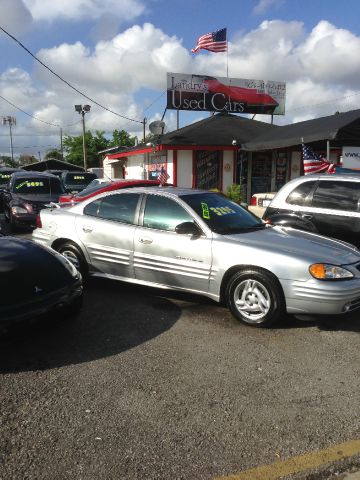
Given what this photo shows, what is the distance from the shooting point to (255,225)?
5.53 meters

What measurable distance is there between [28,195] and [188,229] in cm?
837

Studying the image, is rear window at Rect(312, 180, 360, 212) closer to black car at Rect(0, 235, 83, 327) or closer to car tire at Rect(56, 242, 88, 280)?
car tire at Rect(56, 242, 88, 280)

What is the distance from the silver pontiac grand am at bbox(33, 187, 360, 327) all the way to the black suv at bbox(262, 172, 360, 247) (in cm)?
127

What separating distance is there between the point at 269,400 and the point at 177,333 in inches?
57.4

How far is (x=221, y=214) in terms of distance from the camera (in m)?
5.44

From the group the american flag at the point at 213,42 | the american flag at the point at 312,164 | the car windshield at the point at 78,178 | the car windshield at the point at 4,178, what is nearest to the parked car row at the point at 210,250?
the american flag at the point at 312,164

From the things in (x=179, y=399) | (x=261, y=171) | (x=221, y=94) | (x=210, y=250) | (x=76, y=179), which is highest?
(x=221, y=94)

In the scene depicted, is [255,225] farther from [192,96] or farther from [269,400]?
[192,96]

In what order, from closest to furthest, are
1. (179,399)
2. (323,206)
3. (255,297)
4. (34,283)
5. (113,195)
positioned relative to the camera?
(179,399)
(34,283)
(255,297)
(113,195)
(323,206)

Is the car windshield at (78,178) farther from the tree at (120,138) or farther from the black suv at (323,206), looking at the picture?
the tree at (120,138)

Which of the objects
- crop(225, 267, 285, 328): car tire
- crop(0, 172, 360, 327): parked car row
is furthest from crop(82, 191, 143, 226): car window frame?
crop(225, 267, 285, 328): car tire

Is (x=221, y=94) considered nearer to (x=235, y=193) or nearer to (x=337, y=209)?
(x=235, y=193)

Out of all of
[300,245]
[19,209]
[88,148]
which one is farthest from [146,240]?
[88,148]

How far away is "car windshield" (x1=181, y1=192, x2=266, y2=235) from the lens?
17.1 feet
